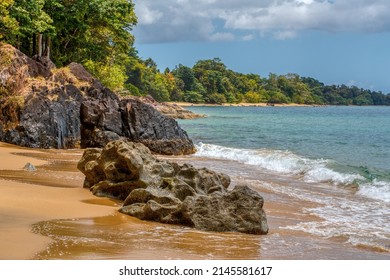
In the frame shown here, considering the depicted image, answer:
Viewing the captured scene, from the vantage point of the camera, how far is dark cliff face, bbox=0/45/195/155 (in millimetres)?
21969

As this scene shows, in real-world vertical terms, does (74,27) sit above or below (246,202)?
above

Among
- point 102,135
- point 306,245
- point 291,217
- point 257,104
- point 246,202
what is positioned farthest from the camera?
point 257,104

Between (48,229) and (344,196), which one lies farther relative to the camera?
(344,196)

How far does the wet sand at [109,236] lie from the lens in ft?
22.3

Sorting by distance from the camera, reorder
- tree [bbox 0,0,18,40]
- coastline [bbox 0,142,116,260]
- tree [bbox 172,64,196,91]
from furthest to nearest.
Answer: tree [bbox 172,64,196,91], tree [bbox 0,0,18,40], coastline [bbox 0,142,116,260]

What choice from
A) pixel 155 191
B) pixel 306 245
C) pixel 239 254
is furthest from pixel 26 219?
pixel 306 245

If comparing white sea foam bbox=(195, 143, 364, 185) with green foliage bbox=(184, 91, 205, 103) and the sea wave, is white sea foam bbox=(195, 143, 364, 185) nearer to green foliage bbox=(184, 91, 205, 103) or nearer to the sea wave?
the sea wave

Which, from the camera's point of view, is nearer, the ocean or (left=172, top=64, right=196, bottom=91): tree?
the ocean

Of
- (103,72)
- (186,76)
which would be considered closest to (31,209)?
(103,72)

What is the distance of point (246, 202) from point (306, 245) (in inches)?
49.3

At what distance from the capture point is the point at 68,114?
23562 millimetres

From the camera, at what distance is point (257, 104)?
546 feet

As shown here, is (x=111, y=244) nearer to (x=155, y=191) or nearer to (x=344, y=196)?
(x=155, y=191)

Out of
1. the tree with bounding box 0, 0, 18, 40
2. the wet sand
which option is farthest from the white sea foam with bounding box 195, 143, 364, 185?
the tree with bounding box 0, 0, 18, 40
